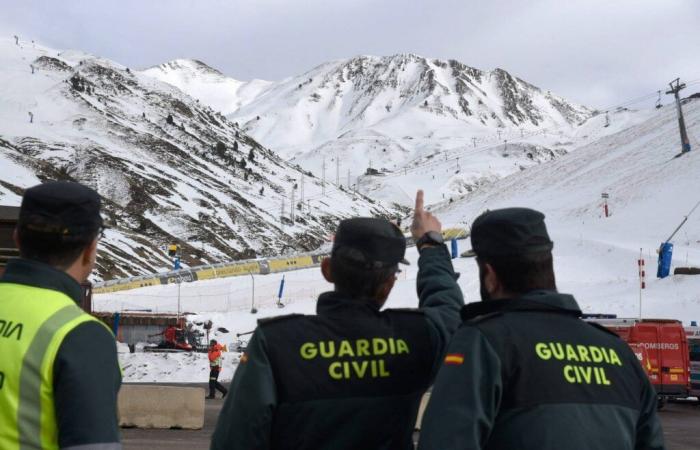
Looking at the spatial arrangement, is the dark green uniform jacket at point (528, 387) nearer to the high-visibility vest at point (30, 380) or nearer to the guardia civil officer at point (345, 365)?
the guardia civil officer at point (345, 365)

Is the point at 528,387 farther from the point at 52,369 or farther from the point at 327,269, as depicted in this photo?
the point at 52,369

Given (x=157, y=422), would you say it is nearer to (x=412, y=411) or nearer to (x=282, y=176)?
(x=412, y=411)

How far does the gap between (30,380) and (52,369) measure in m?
0.08

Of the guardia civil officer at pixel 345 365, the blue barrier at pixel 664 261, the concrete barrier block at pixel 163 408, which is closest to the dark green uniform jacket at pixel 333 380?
the guardia civil officer at pixel 345 365

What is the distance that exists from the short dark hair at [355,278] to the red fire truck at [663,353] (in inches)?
763

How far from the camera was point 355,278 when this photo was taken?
143 inches

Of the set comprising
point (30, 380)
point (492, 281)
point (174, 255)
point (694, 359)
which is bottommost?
point (694, 359)

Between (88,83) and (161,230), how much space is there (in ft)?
196

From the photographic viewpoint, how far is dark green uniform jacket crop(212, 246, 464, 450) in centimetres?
326

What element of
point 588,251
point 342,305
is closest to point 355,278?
point 342,305

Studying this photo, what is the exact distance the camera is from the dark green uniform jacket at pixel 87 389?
2717mm

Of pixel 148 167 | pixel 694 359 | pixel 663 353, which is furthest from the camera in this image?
pixel 148 167

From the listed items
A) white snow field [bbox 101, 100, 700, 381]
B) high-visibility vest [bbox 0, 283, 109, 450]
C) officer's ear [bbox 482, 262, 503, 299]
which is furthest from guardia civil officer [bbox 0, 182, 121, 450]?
white snow field [bbox 101, 100, 700, 381]

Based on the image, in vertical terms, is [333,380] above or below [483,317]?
below
